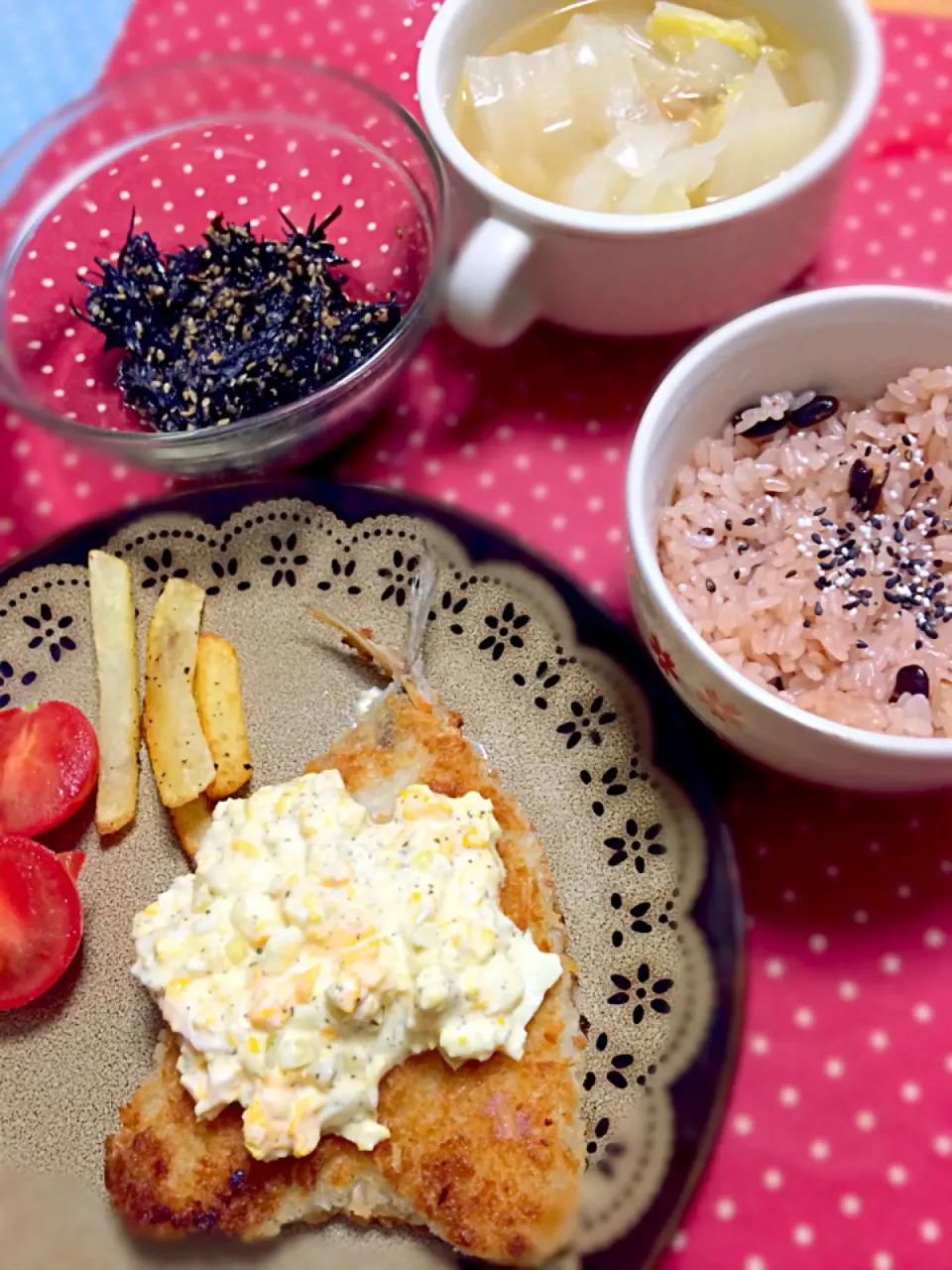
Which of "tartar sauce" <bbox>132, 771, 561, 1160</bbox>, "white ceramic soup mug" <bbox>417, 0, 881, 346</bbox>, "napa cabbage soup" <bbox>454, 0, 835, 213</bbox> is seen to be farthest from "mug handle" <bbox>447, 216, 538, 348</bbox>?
"tartar sauce" <bbox>132, 771, 561, 1160</bbox>

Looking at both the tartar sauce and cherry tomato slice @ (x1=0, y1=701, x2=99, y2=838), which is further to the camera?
cherry tomato slice @ (x1=0, y1=701, x2=99, y2=838)

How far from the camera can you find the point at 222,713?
5.08 ft

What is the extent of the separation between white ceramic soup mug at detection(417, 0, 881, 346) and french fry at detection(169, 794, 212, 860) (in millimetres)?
788

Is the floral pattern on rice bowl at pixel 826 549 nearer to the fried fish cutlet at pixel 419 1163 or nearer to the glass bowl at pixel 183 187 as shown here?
the fried fish cutlet at pixel 419 1163

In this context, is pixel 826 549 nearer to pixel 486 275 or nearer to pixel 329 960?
pixel 486 275

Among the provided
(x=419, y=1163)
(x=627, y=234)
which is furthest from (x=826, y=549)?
(x=419, y=1163)

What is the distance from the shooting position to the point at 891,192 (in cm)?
189

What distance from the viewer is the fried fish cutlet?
4.15 feet

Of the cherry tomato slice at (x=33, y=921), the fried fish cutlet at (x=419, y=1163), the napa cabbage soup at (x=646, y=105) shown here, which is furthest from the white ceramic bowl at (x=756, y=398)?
the cherry tomato slice at (x=33, y=921)

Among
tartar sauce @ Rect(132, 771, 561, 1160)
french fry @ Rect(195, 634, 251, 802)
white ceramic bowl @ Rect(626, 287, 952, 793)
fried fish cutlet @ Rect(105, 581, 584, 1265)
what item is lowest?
fried fish cutlet @ Rect(105, 581, 584, 1265)

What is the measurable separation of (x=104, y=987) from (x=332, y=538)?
0.71m

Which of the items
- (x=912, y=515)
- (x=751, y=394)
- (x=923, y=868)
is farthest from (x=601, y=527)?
(x=923, y=868)

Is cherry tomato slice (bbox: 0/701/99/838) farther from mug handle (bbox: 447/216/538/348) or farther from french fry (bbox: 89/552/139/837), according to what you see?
mug handle (bbox: 447/216/538/348)

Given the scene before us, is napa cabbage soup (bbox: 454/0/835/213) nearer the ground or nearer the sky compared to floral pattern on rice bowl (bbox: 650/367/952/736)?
nearer the sky
